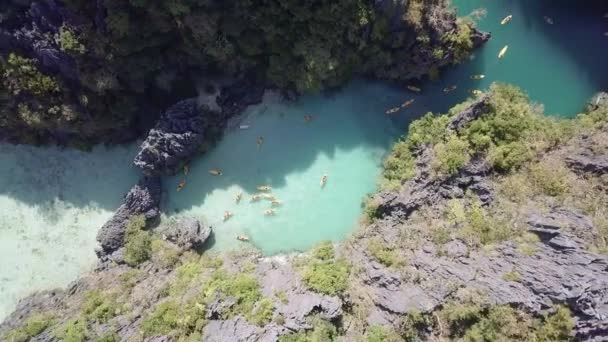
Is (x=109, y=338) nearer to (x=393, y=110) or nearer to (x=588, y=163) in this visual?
(x=393, y=110)

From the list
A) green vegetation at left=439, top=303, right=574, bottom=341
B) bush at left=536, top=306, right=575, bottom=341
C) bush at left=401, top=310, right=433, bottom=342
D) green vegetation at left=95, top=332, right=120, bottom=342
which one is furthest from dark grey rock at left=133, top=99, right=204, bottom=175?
bush at left=536, top=306, right=575, bottom=341

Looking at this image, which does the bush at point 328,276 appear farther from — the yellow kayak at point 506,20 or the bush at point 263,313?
the yellow kayak at point 506,20

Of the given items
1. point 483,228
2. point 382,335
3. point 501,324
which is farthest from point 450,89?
point 382,335

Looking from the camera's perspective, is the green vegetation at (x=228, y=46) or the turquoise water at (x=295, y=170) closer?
the green vegetation at (x=228, y=46)

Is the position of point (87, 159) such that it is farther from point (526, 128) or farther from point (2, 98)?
point (526, 128)

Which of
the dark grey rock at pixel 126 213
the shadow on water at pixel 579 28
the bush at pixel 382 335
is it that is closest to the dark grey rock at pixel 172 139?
the dark grey rock at pixel 126 213

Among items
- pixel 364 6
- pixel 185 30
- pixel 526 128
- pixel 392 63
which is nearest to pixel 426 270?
pixel 526 128
